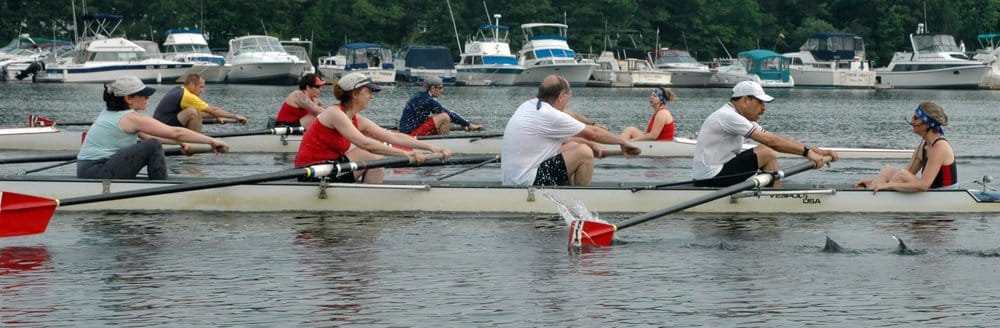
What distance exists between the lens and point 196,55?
87812mm

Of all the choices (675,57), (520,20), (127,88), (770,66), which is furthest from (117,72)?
(127,88)

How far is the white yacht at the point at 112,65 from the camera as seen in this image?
8275 centimetres

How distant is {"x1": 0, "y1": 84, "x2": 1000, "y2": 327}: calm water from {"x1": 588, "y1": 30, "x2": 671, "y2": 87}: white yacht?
247 ft

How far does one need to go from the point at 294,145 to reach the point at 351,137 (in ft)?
36.5

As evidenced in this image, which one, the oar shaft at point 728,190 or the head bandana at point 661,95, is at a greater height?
the head bandana at point 661,95

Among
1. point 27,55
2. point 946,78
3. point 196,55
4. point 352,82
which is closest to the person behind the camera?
point 352,82

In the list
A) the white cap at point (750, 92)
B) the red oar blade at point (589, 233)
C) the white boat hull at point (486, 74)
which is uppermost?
the white cap at point (750, 92)

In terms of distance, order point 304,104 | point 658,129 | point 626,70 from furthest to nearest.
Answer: point 626,70 → point 658,129 → point 304,104

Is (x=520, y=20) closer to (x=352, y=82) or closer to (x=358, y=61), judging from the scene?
(x=358, y=61)

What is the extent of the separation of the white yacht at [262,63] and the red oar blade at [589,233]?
72.5m

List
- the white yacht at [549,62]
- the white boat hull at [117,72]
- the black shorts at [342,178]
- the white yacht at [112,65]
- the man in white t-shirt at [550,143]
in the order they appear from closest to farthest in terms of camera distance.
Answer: the man in white t-shirt at [550,143], the black shorts at [342,178], the white boat hull at [117,72], the white yacht at [112,65], the white yacht at [549,62]

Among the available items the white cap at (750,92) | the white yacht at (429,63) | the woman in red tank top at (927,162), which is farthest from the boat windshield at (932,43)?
the white cap at (750,92)

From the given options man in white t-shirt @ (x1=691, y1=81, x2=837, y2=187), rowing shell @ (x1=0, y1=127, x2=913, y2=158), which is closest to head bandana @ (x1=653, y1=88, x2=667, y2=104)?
rowing shell @ (x1=0, y1=127, x2=913, y2=158)

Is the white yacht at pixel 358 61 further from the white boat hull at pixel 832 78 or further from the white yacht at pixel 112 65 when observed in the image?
the white boat hull at pixel 832 78
